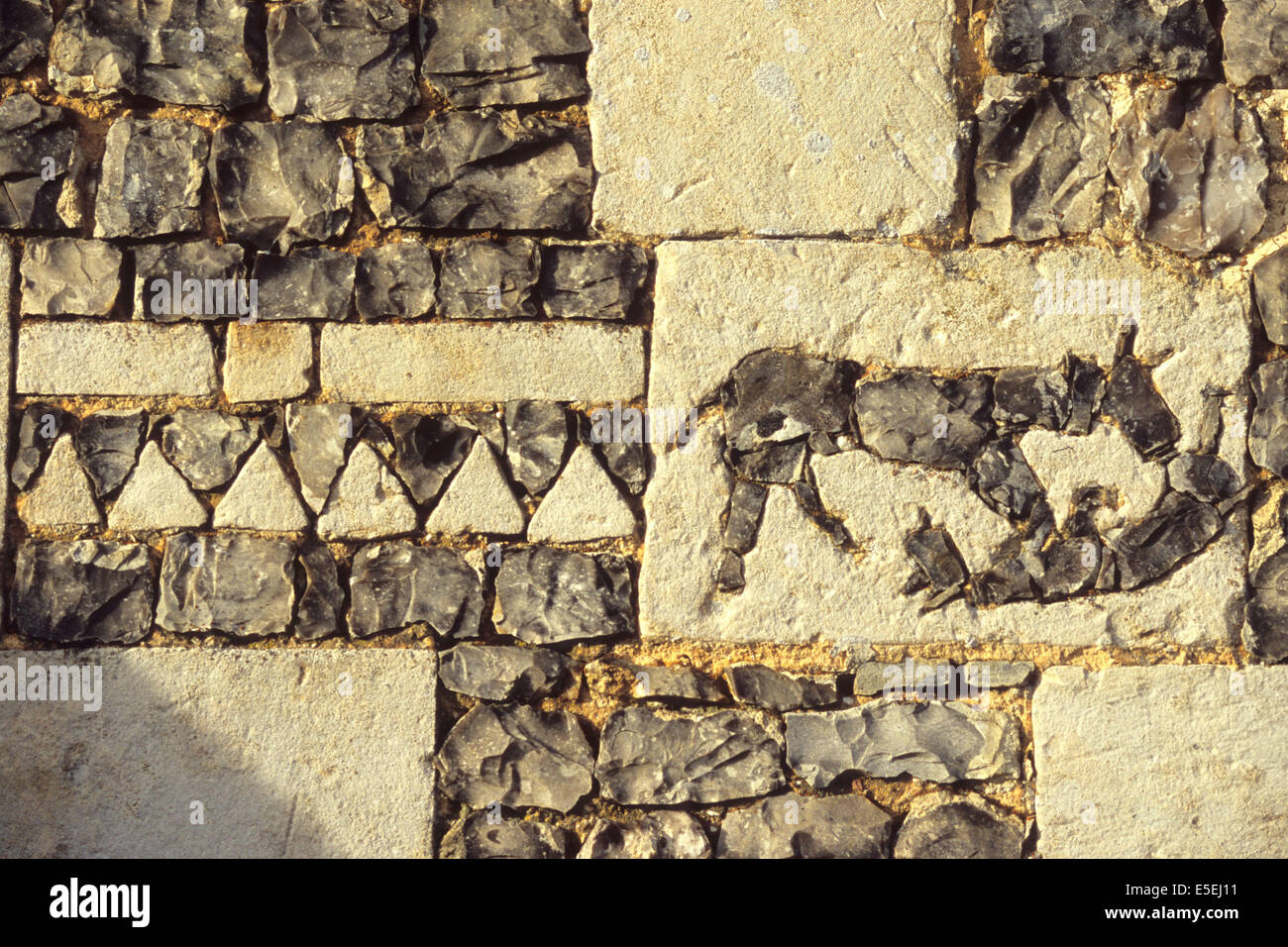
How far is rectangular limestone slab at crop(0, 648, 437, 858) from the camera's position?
2.45m

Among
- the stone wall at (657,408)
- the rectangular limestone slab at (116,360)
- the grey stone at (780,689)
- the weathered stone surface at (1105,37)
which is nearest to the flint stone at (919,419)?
the stone wall at (657,408)

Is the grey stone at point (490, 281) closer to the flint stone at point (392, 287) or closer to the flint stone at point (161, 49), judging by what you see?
the flint stone at point (392, 287)

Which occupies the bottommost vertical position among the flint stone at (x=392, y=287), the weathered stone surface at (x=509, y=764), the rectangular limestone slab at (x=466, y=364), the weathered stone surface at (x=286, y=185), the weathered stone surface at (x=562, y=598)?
the weathered stone surface at (x=509, y=764)

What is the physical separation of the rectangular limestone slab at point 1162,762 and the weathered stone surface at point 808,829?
0.44 m

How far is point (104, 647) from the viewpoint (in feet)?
8.12

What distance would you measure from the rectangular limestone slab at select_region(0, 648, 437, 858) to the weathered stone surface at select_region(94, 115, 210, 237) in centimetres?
113

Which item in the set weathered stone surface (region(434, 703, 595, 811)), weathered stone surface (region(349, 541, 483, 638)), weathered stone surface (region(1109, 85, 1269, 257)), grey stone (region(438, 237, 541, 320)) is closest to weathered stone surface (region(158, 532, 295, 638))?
weathered stone surface (region(349, 541, 483, 638))

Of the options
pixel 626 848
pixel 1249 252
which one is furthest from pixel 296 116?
pixel 1249 252

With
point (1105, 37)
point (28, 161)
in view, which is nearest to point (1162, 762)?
point (1105, 37)

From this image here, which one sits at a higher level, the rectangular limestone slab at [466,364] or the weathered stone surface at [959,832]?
the rectangular limestone slab at [466,364]

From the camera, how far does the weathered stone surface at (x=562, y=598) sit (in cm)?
249

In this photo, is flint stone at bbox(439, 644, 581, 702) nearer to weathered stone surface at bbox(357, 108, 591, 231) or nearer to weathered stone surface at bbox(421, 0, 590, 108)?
weathered stone surface at bbox(357, 108, 591, 231)

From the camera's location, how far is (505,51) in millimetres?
2490

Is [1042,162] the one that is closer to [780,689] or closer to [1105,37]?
[1105,37]
